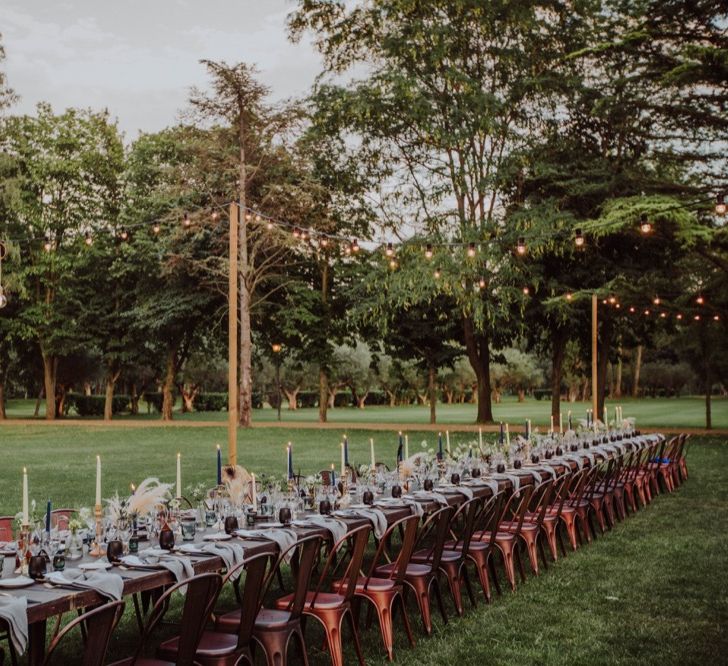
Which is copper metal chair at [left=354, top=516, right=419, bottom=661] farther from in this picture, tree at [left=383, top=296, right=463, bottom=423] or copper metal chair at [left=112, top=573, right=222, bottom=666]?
tree at [left=383, top=296, right=463, bottom=423]

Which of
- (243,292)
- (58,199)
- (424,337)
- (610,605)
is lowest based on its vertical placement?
(610,605)

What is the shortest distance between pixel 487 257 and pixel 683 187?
655 cm

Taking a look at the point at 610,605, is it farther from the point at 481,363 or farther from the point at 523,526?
the point at 481,363

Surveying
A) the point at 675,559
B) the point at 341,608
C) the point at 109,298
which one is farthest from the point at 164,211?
the point at 341,608

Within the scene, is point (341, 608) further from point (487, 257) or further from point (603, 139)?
point (603, 139)

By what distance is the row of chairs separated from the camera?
4363 mm

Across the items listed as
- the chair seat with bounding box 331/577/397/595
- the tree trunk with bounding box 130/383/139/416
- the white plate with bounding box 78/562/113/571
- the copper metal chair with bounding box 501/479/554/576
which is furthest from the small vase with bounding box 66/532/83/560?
the tree trunk with bounding box 130/383/139/416

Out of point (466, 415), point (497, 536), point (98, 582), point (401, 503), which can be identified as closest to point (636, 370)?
point (466, 415)

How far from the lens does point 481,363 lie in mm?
32219

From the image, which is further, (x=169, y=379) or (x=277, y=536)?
(x=169, y=379)

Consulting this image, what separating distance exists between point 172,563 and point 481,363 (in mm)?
27636

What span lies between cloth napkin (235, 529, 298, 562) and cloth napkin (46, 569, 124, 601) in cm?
141

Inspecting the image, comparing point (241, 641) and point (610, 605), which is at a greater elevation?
point (241, 641)

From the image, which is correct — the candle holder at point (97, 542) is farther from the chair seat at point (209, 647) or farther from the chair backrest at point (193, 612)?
the chair backrest at point (193, 612)
